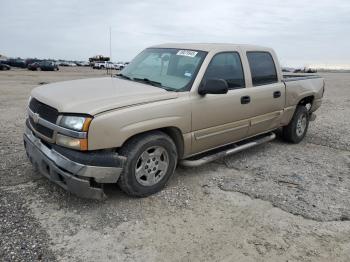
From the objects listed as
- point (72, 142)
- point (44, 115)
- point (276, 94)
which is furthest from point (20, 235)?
point (276, 94)

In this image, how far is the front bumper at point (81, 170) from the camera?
3.46 metres

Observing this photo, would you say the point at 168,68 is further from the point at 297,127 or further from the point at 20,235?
the point at 297,127

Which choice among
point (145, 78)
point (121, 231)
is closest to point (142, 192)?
point (121, 231)

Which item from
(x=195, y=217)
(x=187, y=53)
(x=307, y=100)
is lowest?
(x=195, y=217)

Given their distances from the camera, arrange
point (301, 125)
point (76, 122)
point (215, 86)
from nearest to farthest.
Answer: point (76, 122), point (215, 86), point (301, 125)

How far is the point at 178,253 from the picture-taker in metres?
3.08

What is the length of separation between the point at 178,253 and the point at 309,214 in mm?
1656

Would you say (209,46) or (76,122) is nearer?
(76,122)

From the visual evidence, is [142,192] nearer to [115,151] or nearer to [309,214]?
[115,151]

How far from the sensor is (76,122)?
11.2ft

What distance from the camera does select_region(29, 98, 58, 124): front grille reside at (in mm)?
3648

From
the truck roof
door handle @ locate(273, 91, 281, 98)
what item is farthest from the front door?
door handle @ locate(273, 91, 281, 98)

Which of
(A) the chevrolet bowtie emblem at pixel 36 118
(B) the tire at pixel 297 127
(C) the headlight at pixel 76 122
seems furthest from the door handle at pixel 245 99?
(A) the chevrolet bowtie emblem at pixel 36 118

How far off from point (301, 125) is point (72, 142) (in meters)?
4.78
